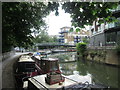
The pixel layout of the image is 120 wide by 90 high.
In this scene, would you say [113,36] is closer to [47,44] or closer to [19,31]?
[19,31]

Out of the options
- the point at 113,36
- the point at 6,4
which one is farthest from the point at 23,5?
the point at 113,36

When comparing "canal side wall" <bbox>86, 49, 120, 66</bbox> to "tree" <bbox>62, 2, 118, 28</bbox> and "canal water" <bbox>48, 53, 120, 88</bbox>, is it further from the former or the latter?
"tree" <bbox>62, 2, 118, 28</bbox>

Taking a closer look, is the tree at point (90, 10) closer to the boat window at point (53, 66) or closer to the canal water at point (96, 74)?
the boat window at point (53, 66)

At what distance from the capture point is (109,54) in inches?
538

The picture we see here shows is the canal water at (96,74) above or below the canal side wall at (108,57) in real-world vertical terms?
below

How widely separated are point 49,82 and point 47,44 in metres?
41.6

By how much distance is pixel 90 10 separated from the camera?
2.24 meters

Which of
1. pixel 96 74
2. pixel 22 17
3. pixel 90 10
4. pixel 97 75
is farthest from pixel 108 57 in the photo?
pixel 90 10

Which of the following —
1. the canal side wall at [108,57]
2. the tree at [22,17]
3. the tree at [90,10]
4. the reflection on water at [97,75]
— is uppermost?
the tree at [22,17]

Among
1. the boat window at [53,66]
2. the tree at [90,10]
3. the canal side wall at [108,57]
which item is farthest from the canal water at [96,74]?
the tree at [90,10]

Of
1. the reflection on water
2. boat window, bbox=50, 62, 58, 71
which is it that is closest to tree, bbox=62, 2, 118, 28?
boat window, bbox=50, 62, 58, 71

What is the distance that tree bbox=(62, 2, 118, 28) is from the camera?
2176 millimetres

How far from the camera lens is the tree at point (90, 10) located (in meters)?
2.18

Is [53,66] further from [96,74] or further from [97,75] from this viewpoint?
[96,74]
